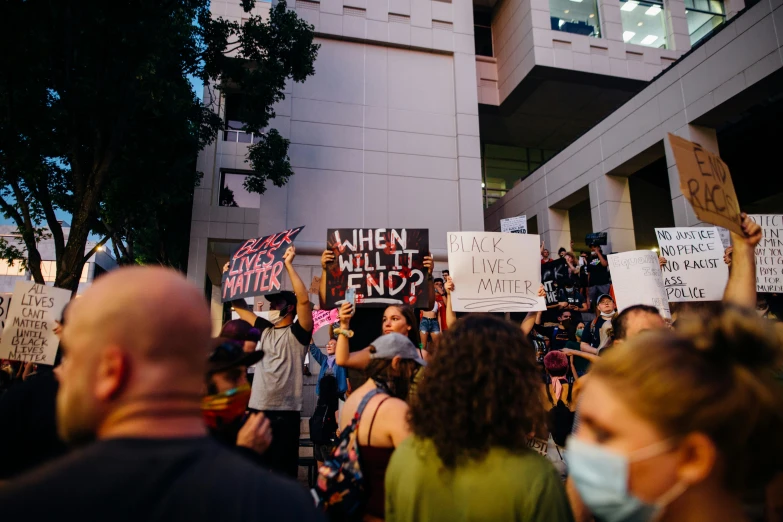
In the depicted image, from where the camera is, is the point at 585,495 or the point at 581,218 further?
the point at 581,218

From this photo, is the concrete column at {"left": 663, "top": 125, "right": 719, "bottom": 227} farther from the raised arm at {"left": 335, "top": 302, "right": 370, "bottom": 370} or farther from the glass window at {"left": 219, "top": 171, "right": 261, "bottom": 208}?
the glass window at {"left": 219, "top": 171, "right": 261, "bottom": 208}

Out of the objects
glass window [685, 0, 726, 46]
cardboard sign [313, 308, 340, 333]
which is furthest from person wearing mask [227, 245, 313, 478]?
glass window [685, 0, 726, 46]

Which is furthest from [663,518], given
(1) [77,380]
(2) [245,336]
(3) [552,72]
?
(3) [552,72]

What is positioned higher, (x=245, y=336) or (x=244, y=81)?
(x=244, y=81)

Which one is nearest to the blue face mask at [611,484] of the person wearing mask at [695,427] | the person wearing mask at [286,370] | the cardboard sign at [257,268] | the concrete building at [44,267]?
the person wearing mask at [695,427]

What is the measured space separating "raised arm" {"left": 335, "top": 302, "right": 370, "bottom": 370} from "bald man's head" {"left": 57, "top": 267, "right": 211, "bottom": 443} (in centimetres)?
178

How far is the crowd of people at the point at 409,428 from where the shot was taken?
0.99 meters

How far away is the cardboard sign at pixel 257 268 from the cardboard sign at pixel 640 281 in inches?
161

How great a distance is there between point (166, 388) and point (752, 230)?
379 centimetres

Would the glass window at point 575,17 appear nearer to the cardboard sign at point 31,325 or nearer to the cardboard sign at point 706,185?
the cardboard sign at point 706,185

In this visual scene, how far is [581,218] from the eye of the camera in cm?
1917

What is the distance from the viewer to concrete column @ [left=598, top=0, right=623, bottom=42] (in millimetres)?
17156

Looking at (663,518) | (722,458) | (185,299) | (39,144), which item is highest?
(39,144)

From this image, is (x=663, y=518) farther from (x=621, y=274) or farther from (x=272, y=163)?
(x=272, y=163)
